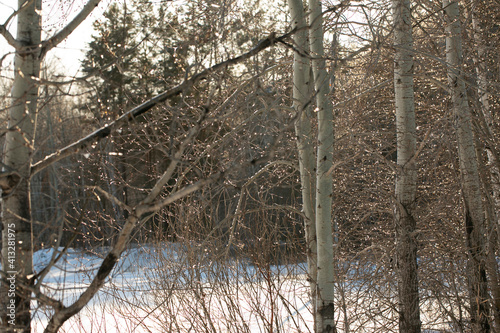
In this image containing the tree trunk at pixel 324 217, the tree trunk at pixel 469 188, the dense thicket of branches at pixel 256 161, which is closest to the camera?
the dense thicket of branches at pixel 256 161

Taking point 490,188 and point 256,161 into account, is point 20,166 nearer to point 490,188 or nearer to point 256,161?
point 256,161

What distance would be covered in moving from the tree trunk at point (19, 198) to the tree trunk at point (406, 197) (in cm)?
314

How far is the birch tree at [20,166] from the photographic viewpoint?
2.23m

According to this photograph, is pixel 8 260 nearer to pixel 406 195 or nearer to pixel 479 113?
pixel 406 195

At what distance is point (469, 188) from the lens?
480 cm

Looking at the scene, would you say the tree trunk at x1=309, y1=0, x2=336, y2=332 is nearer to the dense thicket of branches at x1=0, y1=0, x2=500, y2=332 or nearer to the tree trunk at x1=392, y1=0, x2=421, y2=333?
the dense thicket of branches at x1=0, y1=0, x2=500, y2=332

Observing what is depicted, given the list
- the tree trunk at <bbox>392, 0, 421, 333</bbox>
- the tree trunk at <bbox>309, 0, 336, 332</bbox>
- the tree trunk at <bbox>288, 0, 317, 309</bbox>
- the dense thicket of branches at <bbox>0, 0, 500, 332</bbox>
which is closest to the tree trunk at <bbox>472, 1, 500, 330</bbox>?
the dense thicket of branches at <bbox>0, 0, 500, 332</bbox>

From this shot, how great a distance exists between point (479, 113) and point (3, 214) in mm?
4924

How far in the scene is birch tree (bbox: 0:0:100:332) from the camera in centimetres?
223

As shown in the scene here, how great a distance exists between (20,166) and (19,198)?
204 mm

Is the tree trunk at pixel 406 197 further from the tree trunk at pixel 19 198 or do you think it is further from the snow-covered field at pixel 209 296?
the tree trunk at pixel 19 198

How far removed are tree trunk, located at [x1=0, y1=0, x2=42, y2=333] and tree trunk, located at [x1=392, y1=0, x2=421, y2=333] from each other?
10.3 ft

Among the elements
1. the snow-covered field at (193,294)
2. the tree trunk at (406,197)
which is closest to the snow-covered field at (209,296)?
the snow-covered field at (193,294)

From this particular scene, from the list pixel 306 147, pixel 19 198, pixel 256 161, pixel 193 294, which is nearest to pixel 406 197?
pixel 306 147
